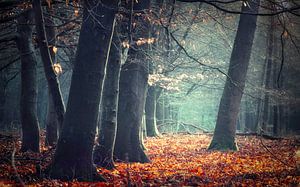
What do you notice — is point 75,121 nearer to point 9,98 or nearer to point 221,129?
point 221,129

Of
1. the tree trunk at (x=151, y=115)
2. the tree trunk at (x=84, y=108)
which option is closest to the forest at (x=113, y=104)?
the tree trunk at (x=84, y=108)

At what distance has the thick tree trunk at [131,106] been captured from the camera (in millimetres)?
12484

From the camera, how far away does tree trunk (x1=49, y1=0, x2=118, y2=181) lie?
7.99 metres

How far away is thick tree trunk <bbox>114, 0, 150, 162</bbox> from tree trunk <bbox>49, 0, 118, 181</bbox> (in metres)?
4.08

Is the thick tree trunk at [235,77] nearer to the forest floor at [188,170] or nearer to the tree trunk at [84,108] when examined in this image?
the forest floor at [188,170]

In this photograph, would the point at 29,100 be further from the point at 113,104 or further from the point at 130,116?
the point at 113,104

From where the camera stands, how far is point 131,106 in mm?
12695

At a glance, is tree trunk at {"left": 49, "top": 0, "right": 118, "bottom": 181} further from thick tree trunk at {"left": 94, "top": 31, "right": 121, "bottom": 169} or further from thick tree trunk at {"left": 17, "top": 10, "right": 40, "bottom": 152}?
thick tree trunk at {"left": 17, "top": 10, "right": 40, "bottom": 152}

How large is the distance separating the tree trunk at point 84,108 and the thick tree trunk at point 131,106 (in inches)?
161

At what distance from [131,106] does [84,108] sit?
183 inches

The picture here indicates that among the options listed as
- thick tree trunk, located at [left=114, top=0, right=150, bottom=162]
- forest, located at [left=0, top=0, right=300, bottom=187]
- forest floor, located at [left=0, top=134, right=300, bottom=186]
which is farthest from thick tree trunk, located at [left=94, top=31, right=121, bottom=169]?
thick tree trunk, located at [left=114, top=0, right=150, bottom=162]

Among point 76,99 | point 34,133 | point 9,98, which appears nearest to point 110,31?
point 76,99

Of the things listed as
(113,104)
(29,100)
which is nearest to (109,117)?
(113,104)

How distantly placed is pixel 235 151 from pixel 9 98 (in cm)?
3464
